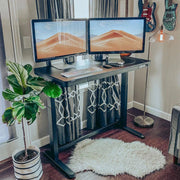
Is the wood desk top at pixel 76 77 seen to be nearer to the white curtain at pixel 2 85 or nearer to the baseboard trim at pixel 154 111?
the white curtain at pixel 2 85

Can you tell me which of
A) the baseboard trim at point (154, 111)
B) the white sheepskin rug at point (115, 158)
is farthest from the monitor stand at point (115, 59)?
the baseboard trim at point (154, 111)

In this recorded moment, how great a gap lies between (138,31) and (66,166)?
1647 mm

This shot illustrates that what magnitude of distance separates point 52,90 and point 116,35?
1029 millimetres

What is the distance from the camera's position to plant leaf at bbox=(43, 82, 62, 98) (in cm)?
189

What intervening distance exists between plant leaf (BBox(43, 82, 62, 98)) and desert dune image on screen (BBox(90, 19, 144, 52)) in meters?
0.74

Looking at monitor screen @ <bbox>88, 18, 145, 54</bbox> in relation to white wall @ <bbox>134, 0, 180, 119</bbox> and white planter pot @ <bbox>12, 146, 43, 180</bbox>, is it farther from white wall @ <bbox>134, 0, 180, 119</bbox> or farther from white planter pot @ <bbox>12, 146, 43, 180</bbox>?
white planter pot @ <bbox>12, 146, 43, 180</bbox>

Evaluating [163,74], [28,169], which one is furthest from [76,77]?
[163,74]

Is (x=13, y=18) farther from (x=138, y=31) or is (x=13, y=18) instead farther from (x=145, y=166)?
(x=145, y=166)

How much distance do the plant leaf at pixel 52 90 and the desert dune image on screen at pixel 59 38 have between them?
0.35m

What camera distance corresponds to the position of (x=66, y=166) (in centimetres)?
230

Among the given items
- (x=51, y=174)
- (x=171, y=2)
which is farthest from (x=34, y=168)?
(x=171, y=2)

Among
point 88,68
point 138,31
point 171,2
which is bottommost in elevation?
point 88,68

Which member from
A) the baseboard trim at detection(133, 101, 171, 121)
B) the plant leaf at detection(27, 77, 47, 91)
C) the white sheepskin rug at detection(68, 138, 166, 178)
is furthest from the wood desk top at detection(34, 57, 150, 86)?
the baseboard trim at detection(133, 101, 171, 121)

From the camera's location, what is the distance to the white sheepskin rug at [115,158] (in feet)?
7.39
